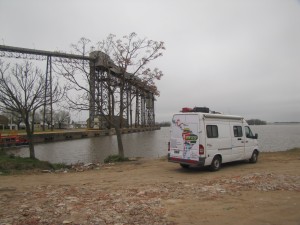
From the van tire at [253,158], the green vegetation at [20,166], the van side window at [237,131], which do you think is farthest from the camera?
the van tire at [253,158]

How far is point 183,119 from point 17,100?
1118cm

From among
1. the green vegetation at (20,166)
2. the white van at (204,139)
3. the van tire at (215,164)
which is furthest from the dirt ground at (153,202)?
the green vegetation at (20,166)

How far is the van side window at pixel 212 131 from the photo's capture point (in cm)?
1259

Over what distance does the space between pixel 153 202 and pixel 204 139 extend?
5.63m

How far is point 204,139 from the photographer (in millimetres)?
12297

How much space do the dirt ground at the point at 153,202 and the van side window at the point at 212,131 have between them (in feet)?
8.95

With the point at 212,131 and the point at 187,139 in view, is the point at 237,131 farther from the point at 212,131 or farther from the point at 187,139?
the point at 187,139

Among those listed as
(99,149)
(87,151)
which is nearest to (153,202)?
(87,151)

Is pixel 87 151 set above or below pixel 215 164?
below

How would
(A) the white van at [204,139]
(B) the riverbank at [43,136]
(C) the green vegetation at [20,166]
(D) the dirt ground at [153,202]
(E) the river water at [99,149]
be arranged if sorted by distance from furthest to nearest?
1. (B) the riverbank at [43,136]
2. (E) the river water at [99,149]
3. (C) the green vegetation at [20,166]
4. (A) the white van at [204,139]
5. (D) the dirt ground at [153,202]

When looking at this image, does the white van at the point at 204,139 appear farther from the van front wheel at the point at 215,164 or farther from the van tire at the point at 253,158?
the van tire at the point at 253,158

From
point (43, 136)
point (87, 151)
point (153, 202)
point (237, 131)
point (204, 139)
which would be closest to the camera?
point (153, 202)

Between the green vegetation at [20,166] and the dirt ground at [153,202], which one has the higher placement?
the green vegetation at [20,166]

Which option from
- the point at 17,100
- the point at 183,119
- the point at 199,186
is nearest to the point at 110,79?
the point at 17,100
